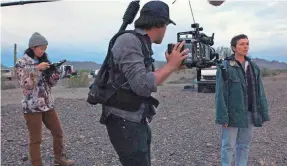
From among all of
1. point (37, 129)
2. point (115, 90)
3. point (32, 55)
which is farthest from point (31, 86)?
point (115, 90)

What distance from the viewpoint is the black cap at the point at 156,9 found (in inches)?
96.6

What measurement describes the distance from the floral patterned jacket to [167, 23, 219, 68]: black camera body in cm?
220

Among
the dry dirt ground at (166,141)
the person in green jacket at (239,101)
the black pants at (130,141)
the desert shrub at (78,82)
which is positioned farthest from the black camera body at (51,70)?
the desert shrub at (78,82)

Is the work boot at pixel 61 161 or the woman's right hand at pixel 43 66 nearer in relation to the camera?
the woman's right hand at pixel 43 66

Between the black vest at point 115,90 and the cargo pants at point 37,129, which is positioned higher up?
the black vest at point 115,90

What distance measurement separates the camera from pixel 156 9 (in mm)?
2455

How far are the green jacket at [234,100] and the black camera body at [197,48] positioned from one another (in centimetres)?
117

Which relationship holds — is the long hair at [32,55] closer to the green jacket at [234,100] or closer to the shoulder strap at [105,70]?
the green jacket at [234,100]

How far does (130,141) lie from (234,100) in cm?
200

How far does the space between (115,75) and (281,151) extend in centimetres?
401

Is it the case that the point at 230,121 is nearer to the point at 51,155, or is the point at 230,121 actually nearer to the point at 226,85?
the point at 226,85

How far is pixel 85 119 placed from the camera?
8.98 metres

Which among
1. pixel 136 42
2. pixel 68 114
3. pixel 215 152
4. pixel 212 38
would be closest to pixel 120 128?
pixel 136 42

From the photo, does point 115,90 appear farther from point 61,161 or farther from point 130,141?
point 61,161
